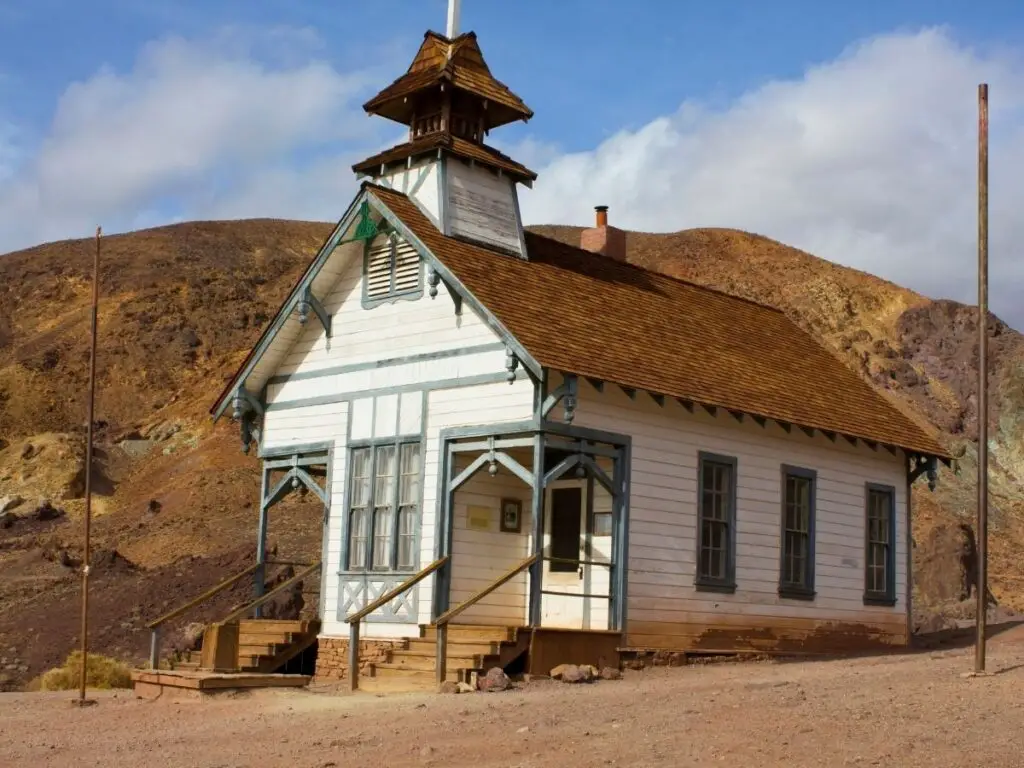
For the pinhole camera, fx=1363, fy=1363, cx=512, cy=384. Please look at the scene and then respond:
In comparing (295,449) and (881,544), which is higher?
(295,449)

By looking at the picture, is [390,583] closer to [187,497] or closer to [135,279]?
Result: [187,497]

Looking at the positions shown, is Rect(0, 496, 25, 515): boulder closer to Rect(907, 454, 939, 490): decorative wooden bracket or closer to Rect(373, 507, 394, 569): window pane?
Rect(373, 507, 394, 569): window pane

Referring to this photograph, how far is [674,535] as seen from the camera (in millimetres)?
19406

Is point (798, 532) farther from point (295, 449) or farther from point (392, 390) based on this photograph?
point (295, 449)

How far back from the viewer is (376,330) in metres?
20.5

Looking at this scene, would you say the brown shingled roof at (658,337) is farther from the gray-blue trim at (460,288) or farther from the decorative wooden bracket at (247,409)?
the decorative wooden bracket at (247,409)

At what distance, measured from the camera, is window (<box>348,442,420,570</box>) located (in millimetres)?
19250

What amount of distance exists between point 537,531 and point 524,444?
1.18 metres

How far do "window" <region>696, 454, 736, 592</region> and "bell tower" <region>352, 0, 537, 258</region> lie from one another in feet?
14.8

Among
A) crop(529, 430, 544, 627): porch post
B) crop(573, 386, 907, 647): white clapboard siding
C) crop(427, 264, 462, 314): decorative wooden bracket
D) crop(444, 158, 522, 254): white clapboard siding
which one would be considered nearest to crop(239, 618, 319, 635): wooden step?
crop(529, 430, 544, 627): porch post

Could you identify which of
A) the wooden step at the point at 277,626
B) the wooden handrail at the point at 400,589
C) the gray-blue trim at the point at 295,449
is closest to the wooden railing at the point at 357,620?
the wooden handrail at the point at 400,589

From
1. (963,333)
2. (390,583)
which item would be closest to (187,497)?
(390,583)

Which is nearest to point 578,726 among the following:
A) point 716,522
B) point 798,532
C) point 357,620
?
point 357,620

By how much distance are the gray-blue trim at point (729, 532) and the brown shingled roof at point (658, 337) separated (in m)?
0.86
